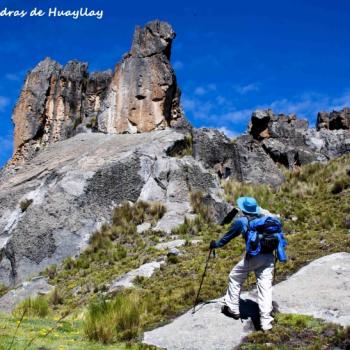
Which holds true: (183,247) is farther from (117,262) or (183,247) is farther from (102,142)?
(102,142)

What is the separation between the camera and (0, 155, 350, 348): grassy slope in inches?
526

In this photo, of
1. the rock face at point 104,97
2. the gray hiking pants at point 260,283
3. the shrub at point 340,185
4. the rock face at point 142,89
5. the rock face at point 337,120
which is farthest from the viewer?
the rock face at point 337,120

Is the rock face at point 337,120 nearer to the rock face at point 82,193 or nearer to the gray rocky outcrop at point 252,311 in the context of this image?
the rock face at point 82,193

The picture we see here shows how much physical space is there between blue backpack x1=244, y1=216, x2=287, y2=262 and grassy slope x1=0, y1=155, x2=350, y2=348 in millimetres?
2799

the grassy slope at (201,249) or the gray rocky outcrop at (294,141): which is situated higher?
the gray rocky outcrop at (294,141)

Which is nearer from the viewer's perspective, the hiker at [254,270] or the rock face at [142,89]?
the hiker at [254,270]

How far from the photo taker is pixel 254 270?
10.2m

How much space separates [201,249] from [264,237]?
9256mm

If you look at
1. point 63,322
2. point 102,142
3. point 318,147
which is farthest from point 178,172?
point 318,147

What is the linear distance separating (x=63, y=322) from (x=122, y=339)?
2149 mm

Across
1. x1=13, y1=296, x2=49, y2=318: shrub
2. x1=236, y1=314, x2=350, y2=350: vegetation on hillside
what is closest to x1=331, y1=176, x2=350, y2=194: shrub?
x1=13, y1=296, x2=49, y2=318: shrub

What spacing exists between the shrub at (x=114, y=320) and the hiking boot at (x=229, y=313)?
1.74 metres

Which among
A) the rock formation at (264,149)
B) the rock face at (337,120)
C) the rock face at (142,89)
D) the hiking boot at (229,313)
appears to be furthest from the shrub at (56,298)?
the rock face at (337,120)

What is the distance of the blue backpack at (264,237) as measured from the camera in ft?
32.0
